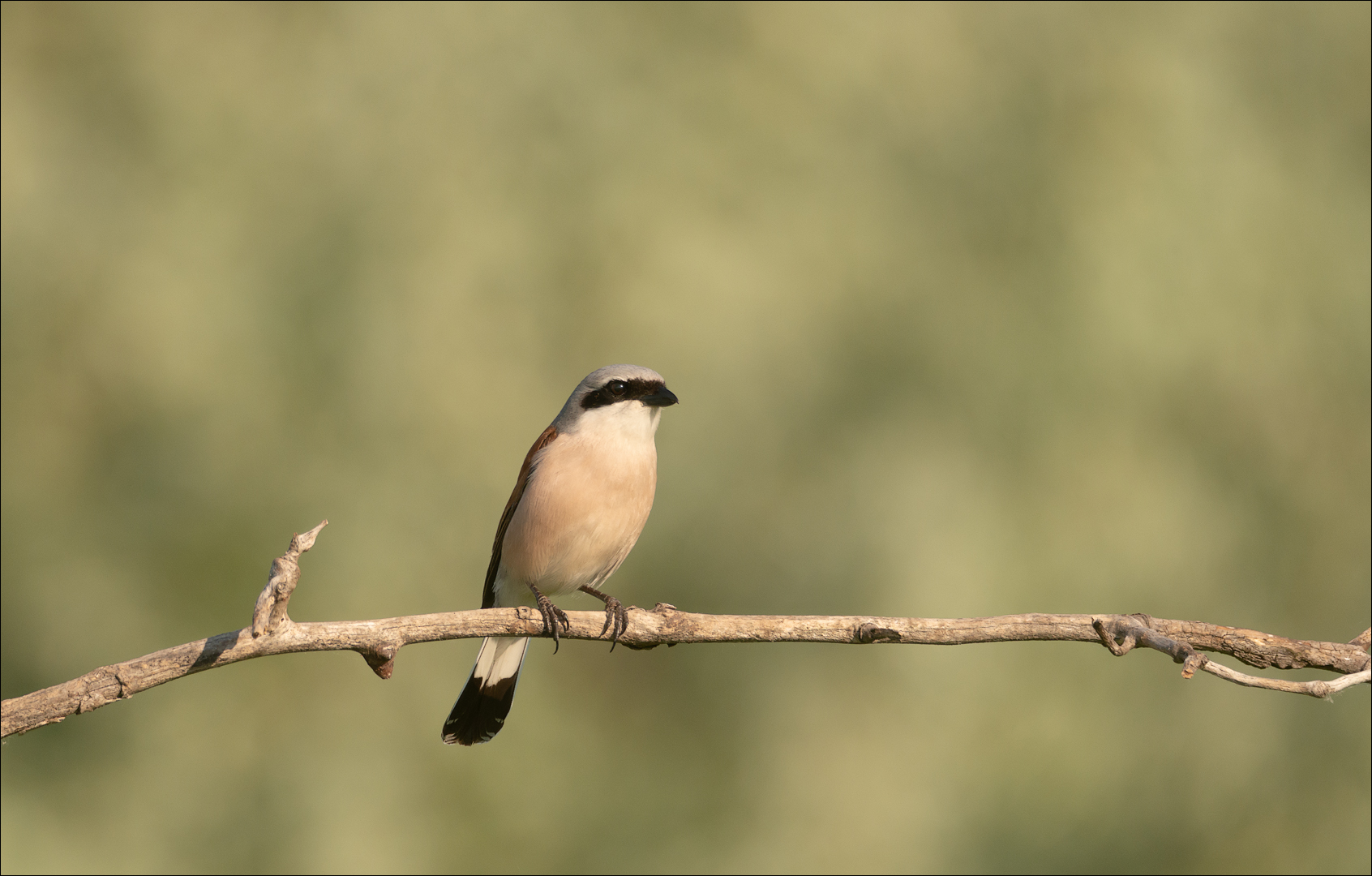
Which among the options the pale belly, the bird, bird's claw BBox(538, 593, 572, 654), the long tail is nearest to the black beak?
the bird

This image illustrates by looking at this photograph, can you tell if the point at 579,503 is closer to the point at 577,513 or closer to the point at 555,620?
the point at 577,513

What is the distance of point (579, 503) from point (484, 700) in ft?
3.97

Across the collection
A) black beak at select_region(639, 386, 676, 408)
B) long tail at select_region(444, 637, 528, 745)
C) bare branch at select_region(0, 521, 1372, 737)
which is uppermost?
black beak at select_region(639, 386, 676, 408)

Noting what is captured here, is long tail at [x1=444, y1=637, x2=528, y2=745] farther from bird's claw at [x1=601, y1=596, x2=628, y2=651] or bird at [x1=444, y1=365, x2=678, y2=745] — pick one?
bird's claw at [x1=601, y1=596, x2=628, y2=651]

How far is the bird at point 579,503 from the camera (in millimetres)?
4383

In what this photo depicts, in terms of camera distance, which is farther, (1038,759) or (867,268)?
(867,268)

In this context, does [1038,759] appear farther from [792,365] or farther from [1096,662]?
[792,365]

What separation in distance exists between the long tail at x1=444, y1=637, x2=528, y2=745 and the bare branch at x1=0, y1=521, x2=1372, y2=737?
4.12ft

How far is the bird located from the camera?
438 cm

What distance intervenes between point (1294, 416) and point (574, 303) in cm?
Result: 651

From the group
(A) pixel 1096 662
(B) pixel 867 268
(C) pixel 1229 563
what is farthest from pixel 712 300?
(C) pixel 1229 563

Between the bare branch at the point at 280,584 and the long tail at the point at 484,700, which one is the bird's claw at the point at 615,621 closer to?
the long tail at the point at 484,700

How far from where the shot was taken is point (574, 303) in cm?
839

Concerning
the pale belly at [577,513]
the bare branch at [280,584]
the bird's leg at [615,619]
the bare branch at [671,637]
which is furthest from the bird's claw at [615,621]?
the bare branch at [280,584]
